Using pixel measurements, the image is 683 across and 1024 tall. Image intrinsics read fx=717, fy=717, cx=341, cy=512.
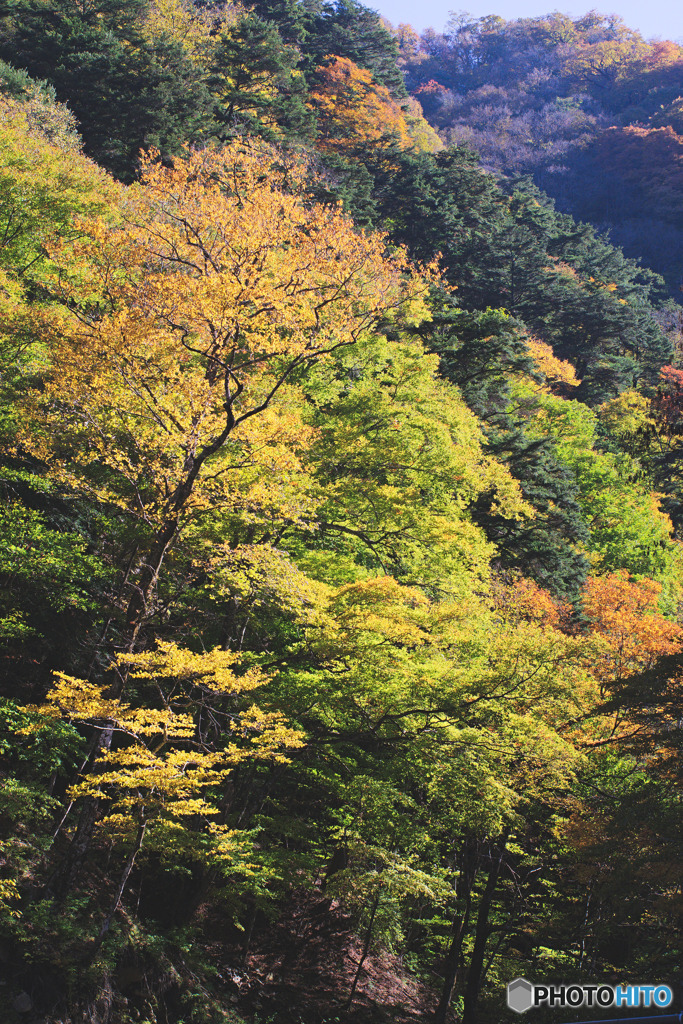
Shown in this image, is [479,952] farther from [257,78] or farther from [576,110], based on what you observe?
[576,110]

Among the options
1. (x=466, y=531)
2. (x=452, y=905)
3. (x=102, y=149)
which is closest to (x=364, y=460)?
(x=466, y=531)

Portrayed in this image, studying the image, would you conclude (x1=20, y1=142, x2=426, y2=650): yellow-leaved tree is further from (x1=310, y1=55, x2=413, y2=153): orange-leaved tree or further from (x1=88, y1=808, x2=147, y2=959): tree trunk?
(x1=310, y1=55, x2=413, y2=153): orange-leaved tree

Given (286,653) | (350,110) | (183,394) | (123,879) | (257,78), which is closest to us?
(123,879)

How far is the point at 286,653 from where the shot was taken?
13.9 meters

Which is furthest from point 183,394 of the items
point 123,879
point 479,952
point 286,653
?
point 479,952

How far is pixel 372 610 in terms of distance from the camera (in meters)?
12.0

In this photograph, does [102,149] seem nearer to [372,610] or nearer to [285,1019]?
[372,610]

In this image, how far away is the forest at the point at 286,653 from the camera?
10.1 meters

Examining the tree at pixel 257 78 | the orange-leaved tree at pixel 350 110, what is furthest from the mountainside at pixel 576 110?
the tree at pixel 257 78

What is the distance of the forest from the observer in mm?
10133

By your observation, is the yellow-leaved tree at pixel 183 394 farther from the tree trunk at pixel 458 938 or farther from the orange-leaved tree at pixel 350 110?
the orange-leaved tree at pixel 350 110

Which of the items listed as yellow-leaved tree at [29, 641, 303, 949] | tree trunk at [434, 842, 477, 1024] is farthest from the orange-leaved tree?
tree trunk at [434, 842, 477, 1024]

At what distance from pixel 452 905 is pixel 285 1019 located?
12.5 ft

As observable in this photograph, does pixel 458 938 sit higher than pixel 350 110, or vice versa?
pixel 350 110
